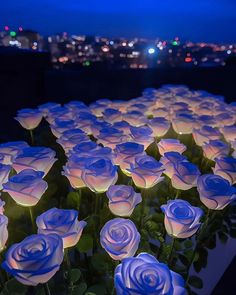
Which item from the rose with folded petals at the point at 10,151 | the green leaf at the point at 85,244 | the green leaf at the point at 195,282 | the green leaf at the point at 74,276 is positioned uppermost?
the rose with folded petals at the point at 10,151

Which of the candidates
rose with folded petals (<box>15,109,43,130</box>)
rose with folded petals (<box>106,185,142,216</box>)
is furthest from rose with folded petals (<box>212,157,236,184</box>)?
rose with folded petals (<box>15,109,43,130</box>)

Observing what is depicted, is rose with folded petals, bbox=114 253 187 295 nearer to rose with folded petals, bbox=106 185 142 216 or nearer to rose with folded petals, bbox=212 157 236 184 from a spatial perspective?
rose with folded petals, bbox=106 185 142 216

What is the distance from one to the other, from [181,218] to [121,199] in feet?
0.66

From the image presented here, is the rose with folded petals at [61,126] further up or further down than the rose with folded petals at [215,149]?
further up

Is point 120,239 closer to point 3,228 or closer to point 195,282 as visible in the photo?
point 3,228

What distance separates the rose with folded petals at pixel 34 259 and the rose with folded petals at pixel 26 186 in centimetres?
24

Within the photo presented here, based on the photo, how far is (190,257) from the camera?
122cm

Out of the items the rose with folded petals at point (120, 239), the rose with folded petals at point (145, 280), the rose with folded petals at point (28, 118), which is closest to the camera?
the rose with folded petals at point (145, 280)

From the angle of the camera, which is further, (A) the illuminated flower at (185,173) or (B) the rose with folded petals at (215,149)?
(B) the rose with folded petals at (215,149)

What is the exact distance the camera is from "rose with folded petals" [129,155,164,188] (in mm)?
1095

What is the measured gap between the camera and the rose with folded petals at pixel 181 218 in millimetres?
922

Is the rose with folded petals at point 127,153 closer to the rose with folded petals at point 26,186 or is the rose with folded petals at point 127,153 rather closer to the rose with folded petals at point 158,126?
the rose with folded petals at point 26,186

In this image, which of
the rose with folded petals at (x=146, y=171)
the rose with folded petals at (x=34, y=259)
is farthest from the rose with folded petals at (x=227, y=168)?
the rose with folded petals at (x=34, y=259)

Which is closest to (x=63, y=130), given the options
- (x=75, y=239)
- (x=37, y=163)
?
(x=37, y=163)
